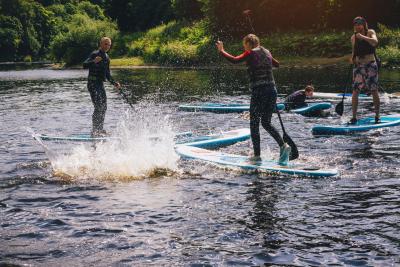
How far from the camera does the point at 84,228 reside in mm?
7184

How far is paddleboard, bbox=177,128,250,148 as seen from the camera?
12.6 metres

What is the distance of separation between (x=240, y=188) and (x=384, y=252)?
318cm

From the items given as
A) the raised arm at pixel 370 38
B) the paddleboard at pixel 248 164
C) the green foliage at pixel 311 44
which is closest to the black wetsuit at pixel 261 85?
the paddleboard at pixel 248 164

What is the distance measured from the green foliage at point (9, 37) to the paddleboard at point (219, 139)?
102857 millimetres

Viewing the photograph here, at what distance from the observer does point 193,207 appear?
7980 millimetres

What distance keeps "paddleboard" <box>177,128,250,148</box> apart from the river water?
0.30m

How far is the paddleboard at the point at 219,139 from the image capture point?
1259cm

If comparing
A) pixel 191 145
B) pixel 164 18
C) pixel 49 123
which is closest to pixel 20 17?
pixel 164 18

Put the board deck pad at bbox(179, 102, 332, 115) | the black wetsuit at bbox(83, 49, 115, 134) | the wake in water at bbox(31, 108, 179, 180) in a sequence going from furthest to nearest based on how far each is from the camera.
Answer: the board deck pad at bbox(179, 102, 332, 115) < the black wetsuit at bbox(83, 49, 115, 134) < the wake in water at bbox(31, 108, 179, 180)

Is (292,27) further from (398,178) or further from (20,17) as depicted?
(20,17)

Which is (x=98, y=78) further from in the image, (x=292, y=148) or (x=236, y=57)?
(x=292, y=148)

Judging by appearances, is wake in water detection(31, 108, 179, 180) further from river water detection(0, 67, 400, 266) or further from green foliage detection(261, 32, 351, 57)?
green foliage detection(261, 32, 351, 57)

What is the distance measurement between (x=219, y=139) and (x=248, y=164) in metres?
2.78

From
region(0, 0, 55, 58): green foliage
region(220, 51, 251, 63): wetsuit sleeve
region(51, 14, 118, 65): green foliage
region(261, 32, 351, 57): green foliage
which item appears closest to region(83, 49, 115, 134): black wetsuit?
region(220, 51, 251, 63): wetsuit sleeve
